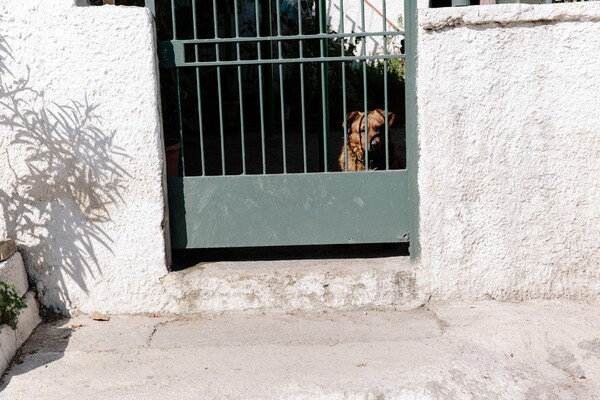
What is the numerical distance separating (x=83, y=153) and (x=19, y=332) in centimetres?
113

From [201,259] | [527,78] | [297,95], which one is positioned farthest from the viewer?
[297,95]

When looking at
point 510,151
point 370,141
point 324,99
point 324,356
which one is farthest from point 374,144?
point 324,356

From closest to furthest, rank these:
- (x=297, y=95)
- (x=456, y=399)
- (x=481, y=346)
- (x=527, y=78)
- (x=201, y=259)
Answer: (x=456, y=399) → (x=481, y=346) → (x=527, y=78) → (x=201, y=259) → (x=297, y=95)

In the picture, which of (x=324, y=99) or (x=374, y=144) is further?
(x=374, y=144)

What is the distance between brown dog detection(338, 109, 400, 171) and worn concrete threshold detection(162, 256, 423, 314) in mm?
1099

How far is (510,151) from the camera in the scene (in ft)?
16.0

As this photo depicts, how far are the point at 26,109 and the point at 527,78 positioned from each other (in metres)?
3.05

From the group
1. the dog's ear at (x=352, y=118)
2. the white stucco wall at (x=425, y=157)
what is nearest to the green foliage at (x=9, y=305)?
the white stucco wall at (x=425, y=157)

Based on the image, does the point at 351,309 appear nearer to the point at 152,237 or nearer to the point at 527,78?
the point at 152,237

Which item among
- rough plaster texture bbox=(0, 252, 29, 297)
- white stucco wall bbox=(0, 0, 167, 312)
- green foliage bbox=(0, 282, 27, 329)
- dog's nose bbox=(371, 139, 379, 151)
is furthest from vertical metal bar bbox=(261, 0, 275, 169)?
green foliage bbox=(0, 282, 27, 329)

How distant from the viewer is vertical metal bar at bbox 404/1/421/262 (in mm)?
4918

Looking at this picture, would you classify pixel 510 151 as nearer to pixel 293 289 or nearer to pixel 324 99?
pixel 324 99

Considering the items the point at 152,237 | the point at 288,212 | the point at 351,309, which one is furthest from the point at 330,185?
the point at 152,237

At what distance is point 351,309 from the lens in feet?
16.5
